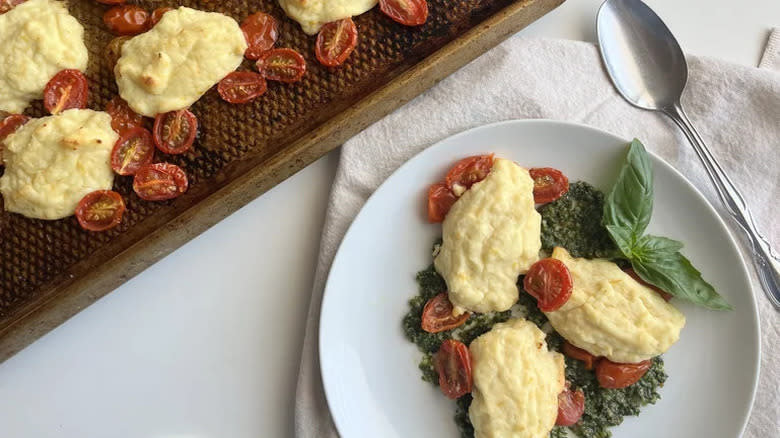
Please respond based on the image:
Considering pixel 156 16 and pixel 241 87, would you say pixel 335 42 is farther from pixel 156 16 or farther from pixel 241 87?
pixel 156 16

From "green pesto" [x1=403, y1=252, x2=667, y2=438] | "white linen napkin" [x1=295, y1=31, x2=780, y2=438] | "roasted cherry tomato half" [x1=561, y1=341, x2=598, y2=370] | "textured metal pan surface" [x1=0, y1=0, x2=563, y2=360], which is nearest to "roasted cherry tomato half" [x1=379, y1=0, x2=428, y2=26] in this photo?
"textured metal pan surface" [x1=0, y1=0, x2=563, y2=360]

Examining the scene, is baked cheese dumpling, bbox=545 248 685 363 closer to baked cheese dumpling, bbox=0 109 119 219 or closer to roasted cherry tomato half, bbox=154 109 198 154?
roasted cherry tomato half, bbox=154 109 198 154

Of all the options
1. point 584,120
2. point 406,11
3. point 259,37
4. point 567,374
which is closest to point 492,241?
point 567,374

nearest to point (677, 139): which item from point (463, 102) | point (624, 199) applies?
point (624, 199)

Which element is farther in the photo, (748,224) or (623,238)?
(748,224)

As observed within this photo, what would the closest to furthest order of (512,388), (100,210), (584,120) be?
(512,388) → (100,210) → (584,120)

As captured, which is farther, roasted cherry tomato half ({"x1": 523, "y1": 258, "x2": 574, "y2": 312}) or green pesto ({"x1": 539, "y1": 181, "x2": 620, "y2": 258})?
green pesto ({"x1": 539, "y1": 181, "x2": 620, "y2": 258})

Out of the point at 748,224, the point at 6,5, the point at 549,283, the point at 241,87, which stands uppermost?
the point at 6,5

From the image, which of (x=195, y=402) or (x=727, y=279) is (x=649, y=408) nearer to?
(x=727, y=279)
